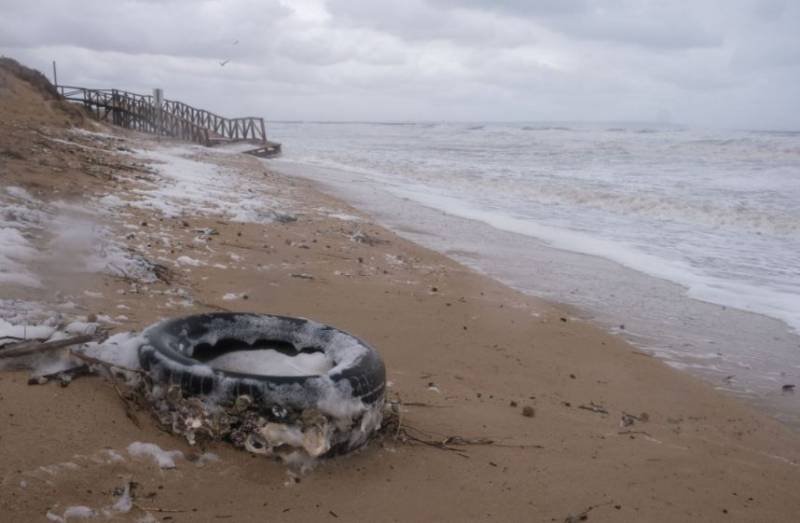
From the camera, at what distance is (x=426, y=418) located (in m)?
3.19

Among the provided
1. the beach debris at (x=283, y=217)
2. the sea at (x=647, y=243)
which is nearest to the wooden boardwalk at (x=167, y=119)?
the sea at (x=647, y=243)

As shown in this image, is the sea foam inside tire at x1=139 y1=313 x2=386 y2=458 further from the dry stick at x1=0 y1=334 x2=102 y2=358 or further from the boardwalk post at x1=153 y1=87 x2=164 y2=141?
the boardwalk post at x1=153 y1=87 x2=164 y2=141

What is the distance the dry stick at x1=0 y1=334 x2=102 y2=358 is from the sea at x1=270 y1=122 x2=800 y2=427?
154 inches

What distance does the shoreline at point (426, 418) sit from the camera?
2.29 meters

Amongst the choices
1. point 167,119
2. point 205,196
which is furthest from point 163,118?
point 205,196

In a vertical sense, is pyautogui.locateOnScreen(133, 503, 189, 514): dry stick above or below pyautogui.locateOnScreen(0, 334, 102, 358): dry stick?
below

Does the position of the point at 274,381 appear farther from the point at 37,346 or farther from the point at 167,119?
the point at 167,119

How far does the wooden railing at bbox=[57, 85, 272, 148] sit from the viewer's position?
29.3 metres

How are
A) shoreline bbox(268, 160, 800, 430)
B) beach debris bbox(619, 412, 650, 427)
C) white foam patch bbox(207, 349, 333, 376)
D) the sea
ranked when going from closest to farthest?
white foam patch bbox(207, 349, 333, 376) → beach debris bbox(619, 412, 650, 427) → shoreline bbox(268, 160, 800, 430) → the sea

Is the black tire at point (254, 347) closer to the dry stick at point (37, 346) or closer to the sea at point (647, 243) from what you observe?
the dry stick at point (37, 346)

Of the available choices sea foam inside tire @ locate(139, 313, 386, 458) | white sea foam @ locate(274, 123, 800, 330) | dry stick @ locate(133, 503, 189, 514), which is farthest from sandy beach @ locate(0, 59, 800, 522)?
white sea foam @ locate(274, 123, 800, 330)

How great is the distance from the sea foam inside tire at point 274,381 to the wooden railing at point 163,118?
26038 millimetres

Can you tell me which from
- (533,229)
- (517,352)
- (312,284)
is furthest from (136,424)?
(533,229)

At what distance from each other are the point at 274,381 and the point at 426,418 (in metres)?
0.95
